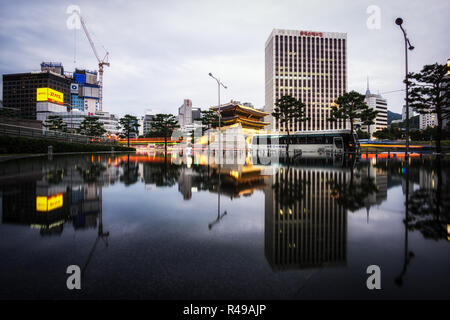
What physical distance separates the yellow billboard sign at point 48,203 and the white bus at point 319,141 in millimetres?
31008

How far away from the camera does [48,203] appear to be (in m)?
5.95

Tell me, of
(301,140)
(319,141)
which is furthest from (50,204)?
(301,140)

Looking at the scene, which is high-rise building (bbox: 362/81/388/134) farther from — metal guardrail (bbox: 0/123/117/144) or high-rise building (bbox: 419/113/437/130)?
metal guardrail (bbox: 0/123/117/144)

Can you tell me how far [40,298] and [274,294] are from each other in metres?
2.19

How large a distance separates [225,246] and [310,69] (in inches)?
4708

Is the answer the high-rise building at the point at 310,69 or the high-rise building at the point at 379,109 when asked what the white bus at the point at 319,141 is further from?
the high-rise building at the point at 379,109

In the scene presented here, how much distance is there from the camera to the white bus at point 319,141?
3331cm

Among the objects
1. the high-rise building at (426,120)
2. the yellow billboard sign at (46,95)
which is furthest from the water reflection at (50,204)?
the high-rise building at (426,120)

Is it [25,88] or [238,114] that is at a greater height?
[25,88]

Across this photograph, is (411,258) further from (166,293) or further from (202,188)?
(202,188)

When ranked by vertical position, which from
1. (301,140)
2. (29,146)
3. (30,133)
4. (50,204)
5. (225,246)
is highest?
(301,140)

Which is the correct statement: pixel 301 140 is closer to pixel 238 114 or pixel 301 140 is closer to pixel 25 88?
pixel 238 114

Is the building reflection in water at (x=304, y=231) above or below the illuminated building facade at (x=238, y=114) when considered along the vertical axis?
below

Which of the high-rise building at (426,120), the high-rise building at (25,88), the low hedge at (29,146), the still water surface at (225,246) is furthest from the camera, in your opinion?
the high-rise building at (426,120)
